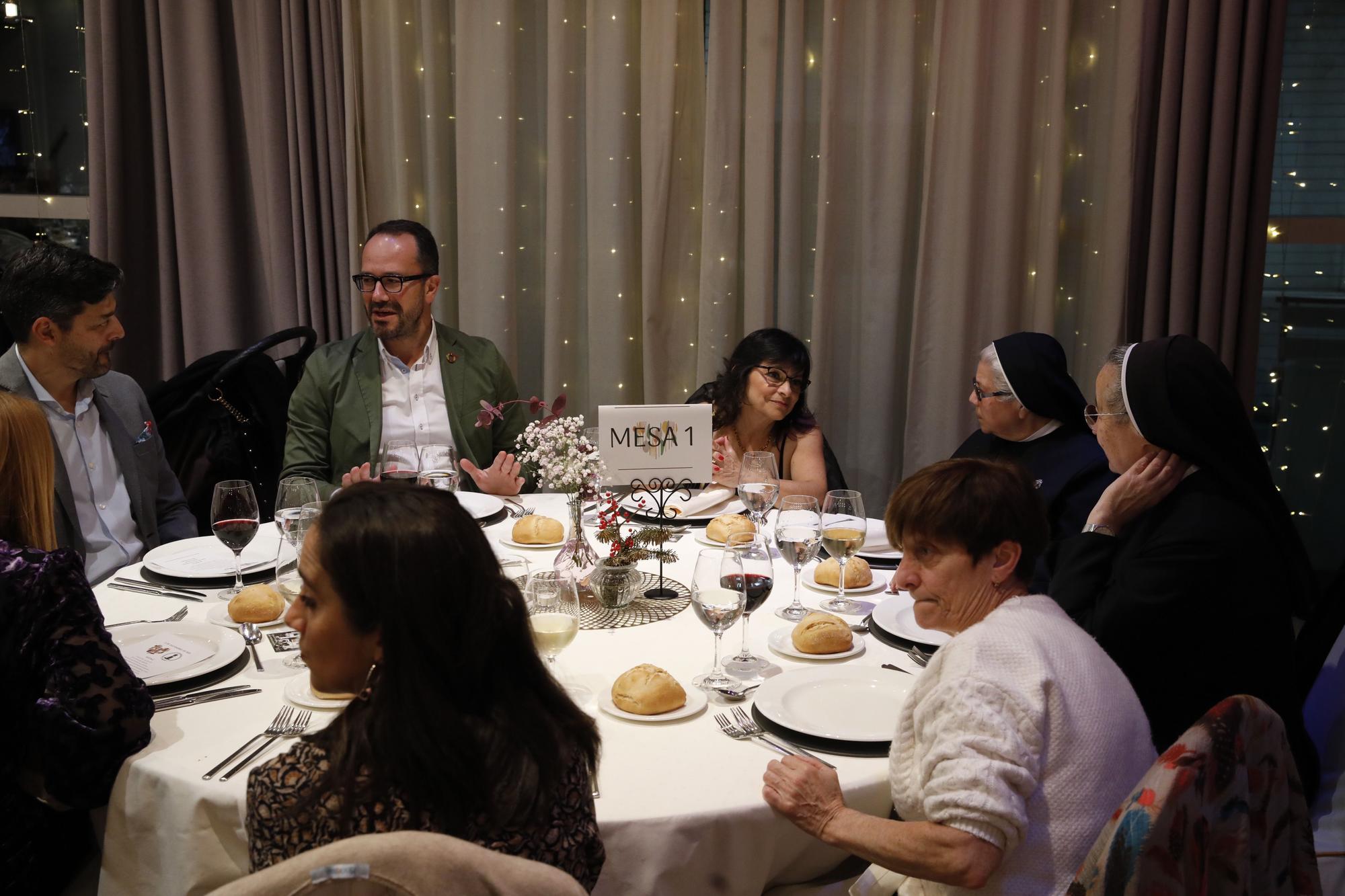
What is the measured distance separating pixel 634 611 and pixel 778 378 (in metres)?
1.43

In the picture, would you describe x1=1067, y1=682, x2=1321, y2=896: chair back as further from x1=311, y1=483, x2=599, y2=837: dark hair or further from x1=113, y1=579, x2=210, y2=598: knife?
x1=113, y1=579, x2=210, y2=598: knife

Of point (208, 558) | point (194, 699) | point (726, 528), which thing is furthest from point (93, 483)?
point (726, 528)

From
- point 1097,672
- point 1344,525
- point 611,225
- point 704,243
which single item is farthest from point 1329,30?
point 1097,672

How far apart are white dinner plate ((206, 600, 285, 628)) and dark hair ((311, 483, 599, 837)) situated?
2.92ft

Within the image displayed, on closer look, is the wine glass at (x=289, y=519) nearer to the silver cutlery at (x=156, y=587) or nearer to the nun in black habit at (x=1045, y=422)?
the silver cutlery at (x=156, y=587)

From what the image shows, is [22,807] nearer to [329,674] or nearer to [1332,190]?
[329,674]

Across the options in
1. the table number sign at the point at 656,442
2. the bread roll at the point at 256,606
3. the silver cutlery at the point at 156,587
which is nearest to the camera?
the bread roll at the point at 256,606

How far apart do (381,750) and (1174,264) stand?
3249 millimetres

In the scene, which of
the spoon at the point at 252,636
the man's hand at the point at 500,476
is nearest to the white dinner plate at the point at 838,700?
the spoon at the point at 252,636

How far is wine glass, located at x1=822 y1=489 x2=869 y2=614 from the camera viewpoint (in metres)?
1.98

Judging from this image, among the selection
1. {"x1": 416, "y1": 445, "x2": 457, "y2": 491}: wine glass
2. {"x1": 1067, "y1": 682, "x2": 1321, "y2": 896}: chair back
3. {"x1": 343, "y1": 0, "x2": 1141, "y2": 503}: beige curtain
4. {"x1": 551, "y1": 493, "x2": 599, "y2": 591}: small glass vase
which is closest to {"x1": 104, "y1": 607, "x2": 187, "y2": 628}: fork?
{"x1": 416, "y1": 445, "x2": 457, "y2": 491}: wine glass

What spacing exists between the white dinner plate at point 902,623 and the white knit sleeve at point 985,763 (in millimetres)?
577

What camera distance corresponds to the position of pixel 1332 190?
387 centimetres

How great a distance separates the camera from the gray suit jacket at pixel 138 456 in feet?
8.93
